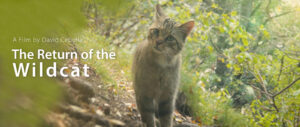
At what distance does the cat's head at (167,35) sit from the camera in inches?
90.1

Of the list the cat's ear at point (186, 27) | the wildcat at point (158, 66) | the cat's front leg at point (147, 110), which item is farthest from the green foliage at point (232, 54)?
the cat's front leg at point (147, 110)

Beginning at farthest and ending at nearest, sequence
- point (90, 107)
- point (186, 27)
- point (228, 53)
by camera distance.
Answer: point (228, 53)
point (186, 27)
point (90, 107)

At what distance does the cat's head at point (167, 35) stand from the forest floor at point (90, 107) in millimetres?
674

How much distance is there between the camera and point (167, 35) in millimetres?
2326

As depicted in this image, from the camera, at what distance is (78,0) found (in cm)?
133

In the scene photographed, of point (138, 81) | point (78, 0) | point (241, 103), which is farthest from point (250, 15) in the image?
point (78, 0)

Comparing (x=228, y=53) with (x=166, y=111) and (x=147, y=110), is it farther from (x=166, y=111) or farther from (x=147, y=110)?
(x=147, y=110)

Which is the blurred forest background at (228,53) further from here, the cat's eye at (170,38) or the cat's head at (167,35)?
the cat's eye at (170,38)

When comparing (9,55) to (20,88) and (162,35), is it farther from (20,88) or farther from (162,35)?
(162,35)

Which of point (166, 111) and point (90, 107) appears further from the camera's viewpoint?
point (166, 111)

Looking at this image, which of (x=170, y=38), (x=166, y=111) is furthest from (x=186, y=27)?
(x=166, y=111)

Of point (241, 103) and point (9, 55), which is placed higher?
point (9, 55)

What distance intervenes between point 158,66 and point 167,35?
30cm

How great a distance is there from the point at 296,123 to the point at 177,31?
1.76 meters
